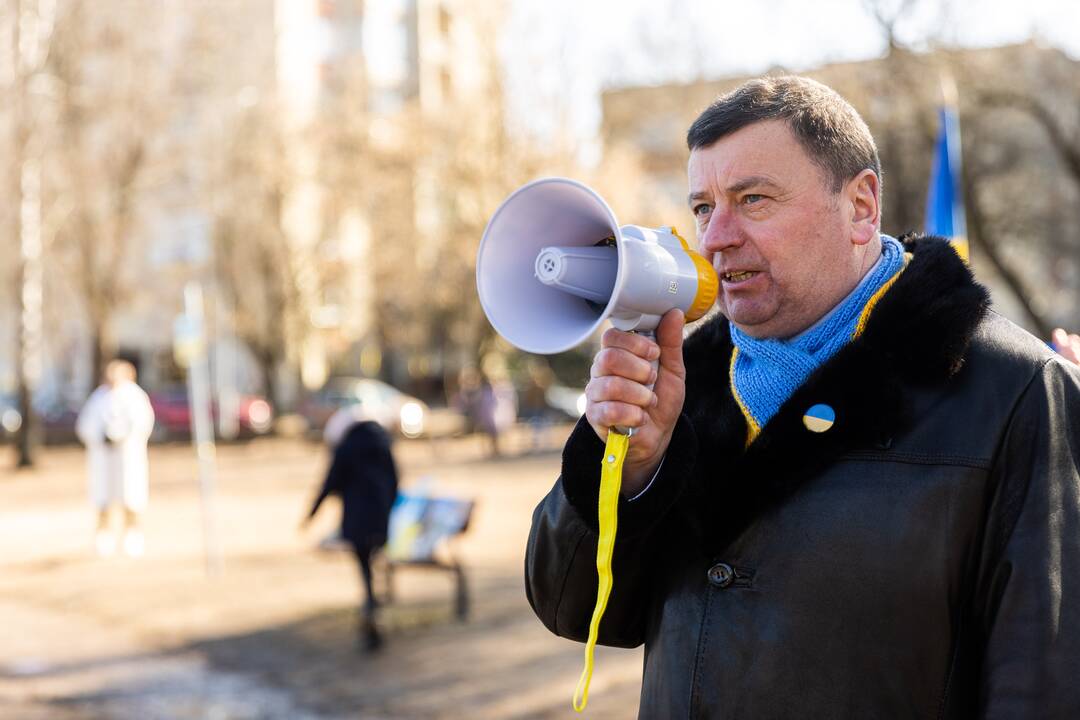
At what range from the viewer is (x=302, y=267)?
3266 centimetres

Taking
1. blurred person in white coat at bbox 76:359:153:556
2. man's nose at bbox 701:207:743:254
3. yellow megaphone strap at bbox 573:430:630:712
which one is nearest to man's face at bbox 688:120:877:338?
man's nose at bbox 701:207:743:254

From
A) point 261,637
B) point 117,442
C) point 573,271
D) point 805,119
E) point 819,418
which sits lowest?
point 261,637

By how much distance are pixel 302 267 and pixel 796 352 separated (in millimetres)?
31610

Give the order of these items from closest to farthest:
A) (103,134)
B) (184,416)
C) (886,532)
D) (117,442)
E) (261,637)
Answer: (886,532) < (261,637) < (117,442) < (103,134) < (184,416)

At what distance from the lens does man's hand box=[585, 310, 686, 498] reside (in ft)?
5.86

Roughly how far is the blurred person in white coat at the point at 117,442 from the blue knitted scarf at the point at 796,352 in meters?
10.6

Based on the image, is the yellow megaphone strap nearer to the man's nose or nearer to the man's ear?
the man's nose

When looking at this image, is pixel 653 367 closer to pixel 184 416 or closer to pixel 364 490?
pixel 364 490

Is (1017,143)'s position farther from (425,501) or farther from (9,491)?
(9,491)

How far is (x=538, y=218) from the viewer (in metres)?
1.91

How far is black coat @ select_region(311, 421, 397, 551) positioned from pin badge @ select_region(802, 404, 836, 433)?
20.0 feet

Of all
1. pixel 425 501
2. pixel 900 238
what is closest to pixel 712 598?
pixel 900 238

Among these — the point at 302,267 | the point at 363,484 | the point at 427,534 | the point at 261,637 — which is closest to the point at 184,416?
the point at 302,267

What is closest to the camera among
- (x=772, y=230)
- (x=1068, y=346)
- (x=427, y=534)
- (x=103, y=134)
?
(x=772, y=230)
